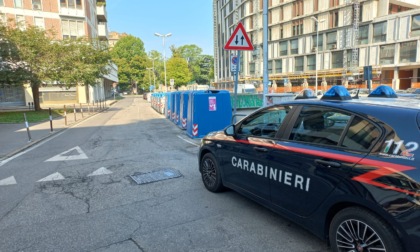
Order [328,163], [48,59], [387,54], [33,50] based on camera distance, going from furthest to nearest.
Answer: [387,54] < [48,59] < [33,50] < [328,163]

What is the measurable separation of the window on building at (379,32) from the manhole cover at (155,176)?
41.4 metres

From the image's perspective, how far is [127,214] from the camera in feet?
13.6

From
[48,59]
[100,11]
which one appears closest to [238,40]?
[48,59]

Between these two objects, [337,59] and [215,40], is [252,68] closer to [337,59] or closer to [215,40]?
[337,59]

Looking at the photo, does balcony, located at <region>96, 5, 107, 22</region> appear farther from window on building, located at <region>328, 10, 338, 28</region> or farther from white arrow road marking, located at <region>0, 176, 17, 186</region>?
white arrow road marking, located at <region>0, 176, 17, 186</region>

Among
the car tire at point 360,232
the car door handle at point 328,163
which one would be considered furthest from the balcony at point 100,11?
the car tire at point 360,232

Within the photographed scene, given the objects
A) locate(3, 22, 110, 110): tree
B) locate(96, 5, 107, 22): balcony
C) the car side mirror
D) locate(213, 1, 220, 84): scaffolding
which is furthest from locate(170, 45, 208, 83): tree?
the car side mirror

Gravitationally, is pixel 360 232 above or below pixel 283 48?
below

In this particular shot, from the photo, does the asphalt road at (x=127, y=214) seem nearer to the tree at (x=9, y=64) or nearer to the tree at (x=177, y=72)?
the tree at (x=9, y=64)

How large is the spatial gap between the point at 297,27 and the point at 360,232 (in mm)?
52240

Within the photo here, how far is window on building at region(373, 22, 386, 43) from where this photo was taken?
37.3 m

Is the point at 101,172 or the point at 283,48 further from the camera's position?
the point at 283,48

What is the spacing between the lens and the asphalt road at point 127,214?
333 cm

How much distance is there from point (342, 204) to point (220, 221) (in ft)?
5.69
